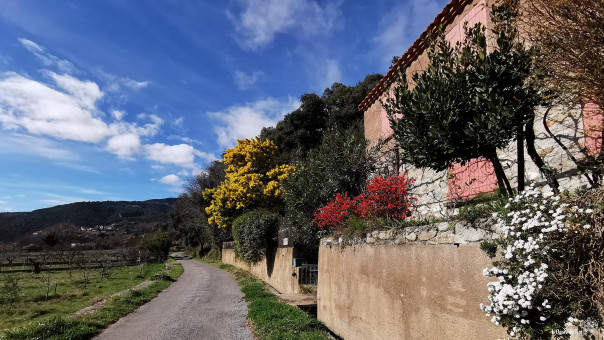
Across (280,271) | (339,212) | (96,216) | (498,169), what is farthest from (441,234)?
(96,216)

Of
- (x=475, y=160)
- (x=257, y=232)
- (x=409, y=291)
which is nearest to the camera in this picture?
(x=409, y=291)

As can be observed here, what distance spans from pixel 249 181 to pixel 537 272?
58.3 feet

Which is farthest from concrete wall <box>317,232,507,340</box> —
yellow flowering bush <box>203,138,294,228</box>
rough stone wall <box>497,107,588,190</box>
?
yellow flowering bush <box>203,138,294,228</box>

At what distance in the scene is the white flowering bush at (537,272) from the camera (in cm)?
253

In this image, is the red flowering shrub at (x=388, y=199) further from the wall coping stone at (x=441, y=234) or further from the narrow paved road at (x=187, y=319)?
the narrow paved road at (x=187, y=319)

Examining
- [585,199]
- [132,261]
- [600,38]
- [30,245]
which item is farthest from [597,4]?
[30,245]

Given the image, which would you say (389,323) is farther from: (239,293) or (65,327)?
(239,293)

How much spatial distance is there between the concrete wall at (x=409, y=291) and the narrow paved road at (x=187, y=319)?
2624mm

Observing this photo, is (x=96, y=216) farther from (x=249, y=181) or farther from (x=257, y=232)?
(x=257, y=232)

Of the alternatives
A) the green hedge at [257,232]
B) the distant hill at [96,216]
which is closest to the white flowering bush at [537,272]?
the green hedge at [257,232]

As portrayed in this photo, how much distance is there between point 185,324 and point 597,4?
32.1 ft

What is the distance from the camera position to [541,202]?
274cm

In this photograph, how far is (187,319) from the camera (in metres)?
9.41

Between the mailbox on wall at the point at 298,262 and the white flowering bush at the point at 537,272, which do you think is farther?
the mailbox on wall at the point at 298,262
